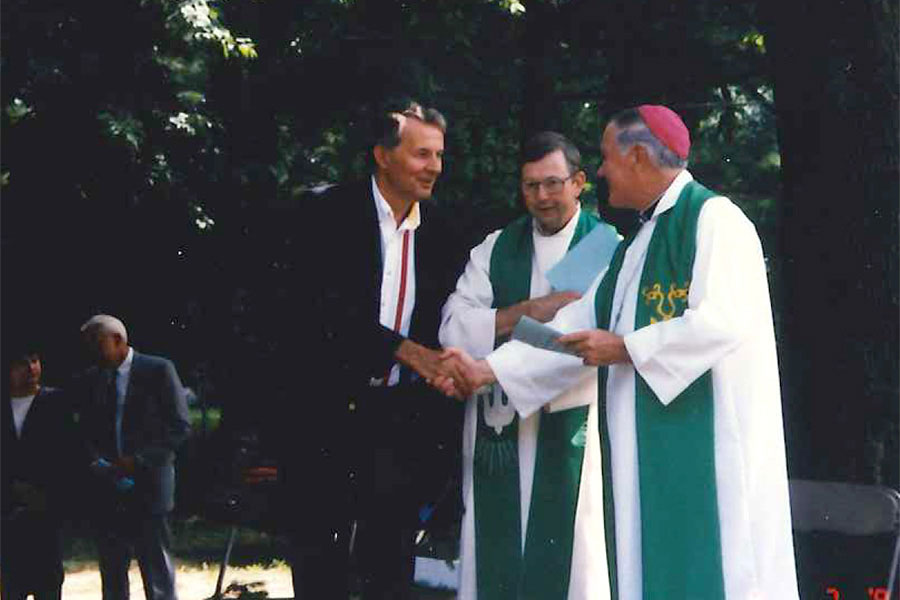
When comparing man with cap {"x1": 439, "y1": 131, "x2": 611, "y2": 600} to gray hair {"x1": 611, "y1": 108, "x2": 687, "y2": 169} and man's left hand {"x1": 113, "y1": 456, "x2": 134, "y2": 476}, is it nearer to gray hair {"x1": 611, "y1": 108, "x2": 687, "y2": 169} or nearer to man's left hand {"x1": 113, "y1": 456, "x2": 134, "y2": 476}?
gray hair {"x1": 611, "y1": 108, "x2": 687, "y2": 169}

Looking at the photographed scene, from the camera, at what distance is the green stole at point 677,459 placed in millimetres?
6176

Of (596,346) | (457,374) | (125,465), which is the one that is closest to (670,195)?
(596,346)

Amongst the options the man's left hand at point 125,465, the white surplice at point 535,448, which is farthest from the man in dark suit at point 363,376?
the man's left hand at point 125,465

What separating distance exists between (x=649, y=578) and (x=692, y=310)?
94cm

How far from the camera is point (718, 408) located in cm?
620

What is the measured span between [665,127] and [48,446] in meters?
4.35

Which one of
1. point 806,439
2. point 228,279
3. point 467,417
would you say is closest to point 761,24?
point 806,439

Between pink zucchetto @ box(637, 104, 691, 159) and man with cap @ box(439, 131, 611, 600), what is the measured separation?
68cm

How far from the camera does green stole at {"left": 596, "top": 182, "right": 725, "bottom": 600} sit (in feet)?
20.3

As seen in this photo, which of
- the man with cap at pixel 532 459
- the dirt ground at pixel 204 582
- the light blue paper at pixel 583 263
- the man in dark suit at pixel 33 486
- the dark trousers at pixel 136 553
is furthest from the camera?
the dirt ground at pixel 204 582

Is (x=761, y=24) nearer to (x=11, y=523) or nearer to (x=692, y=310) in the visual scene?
(x=692, y=310)

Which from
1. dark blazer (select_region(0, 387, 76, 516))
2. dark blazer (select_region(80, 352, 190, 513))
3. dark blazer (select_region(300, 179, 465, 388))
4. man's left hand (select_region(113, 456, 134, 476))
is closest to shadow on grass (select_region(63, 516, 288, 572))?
dark blazer (select_region(80, 352, 190, 513))

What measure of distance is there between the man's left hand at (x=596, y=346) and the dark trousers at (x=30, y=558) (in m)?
3.86

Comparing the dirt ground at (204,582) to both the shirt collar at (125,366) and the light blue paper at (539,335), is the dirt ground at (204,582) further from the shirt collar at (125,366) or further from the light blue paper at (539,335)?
the light blue paper at (539,335)
